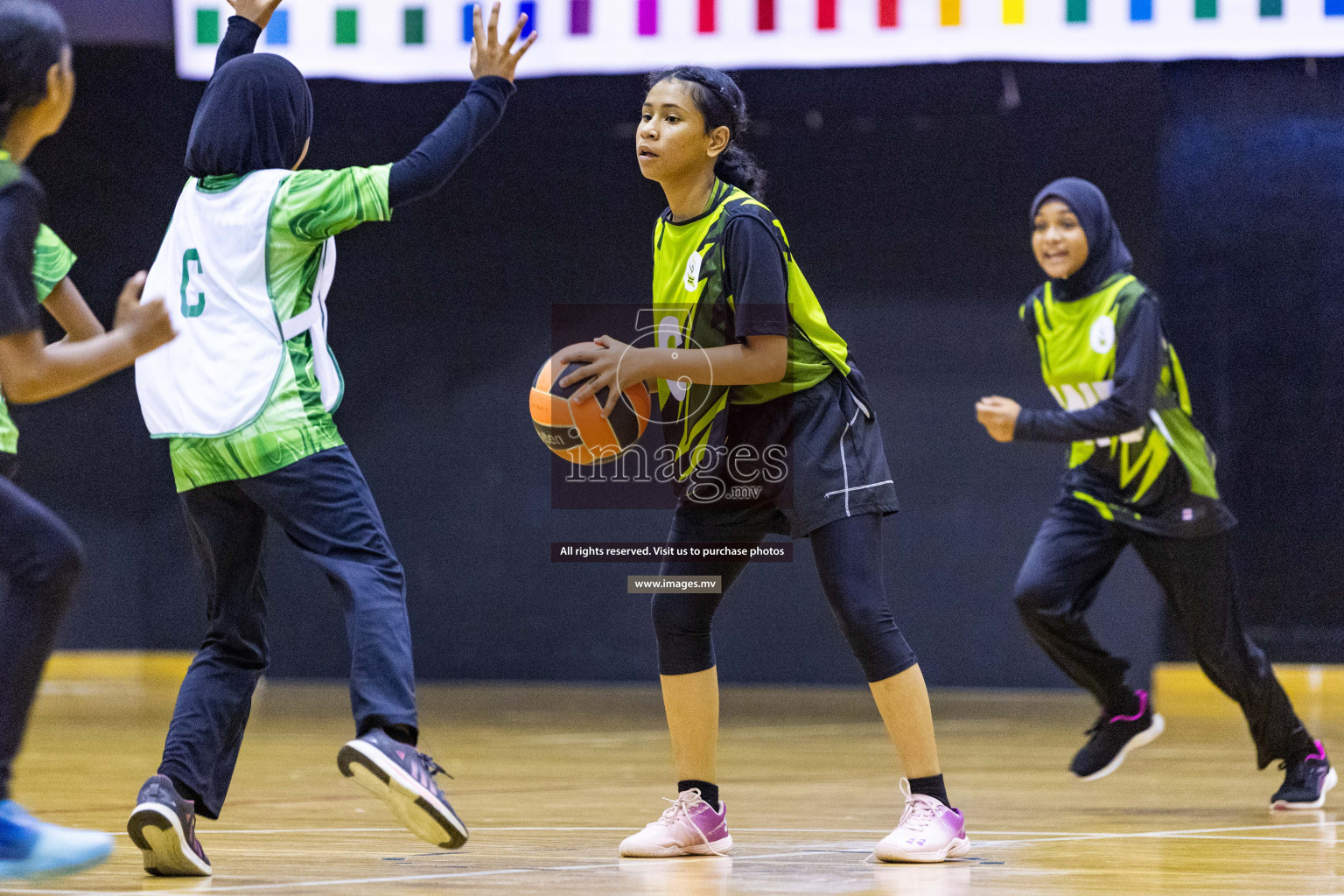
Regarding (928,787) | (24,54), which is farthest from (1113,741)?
(24,54)

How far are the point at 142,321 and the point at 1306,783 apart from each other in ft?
10.2

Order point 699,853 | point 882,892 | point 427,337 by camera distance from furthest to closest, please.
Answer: point 427,337 < point 699,853 < point 882,892

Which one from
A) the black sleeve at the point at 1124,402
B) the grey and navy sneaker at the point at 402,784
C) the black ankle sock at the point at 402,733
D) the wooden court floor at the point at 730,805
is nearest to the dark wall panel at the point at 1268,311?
the wooden court floor at the point at 730,805

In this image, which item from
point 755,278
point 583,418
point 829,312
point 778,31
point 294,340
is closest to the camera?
point 294,340

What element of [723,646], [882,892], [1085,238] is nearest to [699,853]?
[882,892]

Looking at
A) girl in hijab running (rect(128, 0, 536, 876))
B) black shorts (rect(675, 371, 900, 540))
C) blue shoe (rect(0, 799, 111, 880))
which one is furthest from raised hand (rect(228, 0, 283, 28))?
blue shoe (rect(0, 799, 111, 880))

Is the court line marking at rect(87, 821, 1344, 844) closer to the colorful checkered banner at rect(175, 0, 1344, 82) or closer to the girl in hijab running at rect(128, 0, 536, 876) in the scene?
the girl in hijab running at rect(128, 0, 536, 876)

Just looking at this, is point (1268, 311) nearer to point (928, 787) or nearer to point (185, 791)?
point (928, 787)

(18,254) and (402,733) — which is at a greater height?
(18,254)

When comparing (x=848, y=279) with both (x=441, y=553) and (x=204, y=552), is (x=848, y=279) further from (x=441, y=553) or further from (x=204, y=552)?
(x=204, y=552)

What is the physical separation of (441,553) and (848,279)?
8.69ft

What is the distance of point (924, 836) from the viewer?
307 centimetres

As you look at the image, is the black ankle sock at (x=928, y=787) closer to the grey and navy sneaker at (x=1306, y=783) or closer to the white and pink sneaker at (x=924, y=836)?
the white and pink sneaker at (x=924, y=836)

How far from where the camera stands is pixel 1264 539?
27.6 ft
